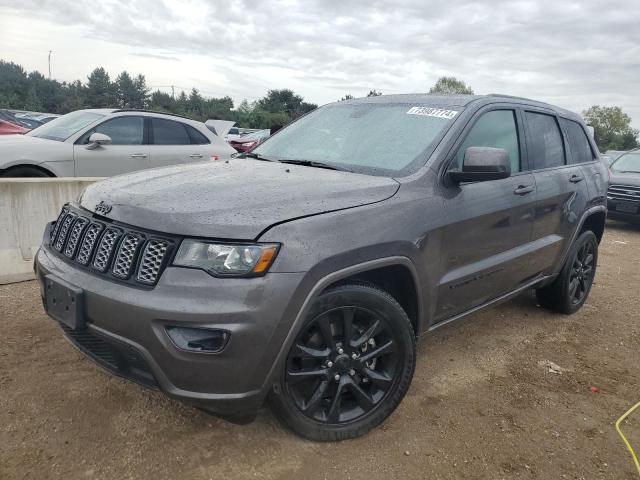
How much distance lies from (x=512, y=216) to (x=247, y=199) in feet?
6.25

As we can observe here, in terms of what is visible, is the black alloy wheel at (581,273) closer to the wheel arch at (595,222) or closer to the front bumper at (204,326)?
the wheel arch at (595,222)

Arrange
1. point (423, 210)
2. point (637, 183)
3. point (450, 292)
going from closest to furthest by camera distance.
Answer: point (423, 210)
point (450, 292)
point (637, 183)

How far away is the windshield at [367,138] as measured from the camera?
10.2 feet

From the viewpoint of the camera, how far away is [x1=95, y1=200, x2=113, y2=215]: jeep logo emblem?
2.51 metres

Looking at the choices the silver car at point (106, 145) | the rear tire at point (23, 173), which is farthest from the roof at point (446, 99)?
the rear tire at point (23, 173)

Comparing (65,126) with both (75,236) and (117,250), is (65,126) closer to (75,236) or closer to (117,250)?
(75,236)

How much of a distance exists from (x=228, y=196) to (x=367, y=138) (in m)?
1.21

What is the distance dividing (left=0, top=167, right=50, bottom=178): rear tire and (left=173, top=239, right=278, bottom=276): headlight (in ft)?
17.1

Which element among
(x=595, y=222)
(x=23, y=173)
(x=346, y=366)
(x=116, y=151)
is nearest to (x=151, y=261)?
(x=346, y=366)

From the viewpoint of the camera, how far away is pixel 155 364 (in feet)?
7.24

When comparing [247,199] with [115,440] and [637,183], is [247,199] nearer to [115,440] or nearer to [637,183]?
[115,440]

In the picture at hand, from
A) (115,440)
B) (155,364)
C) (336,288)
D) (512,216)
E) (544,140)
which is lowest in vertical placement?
(115,440)

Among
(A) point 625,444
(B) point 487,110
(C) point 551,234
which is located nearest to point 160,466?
(A) point 625,444

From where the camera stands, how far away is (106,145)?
711 centimetres
